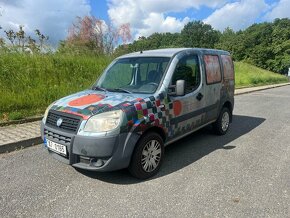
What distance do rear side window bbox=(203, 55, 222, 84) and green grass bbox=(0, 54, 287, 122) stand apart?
462cm

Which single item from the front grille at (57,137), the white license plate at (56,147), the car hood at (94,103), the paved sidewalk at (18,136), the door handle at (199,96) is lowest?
the paved sidewalk at (18,136)

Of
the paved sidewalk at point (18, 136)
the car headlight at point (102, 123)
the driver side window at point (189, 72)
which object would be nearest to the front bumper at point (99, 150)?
the car headlight at point (102, 123)

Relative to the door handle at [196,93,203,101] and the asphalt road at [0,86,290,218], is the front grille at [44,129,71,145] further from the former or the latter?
the door handle at [196,93,203,101]

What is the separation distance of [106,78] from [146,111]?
1.46 m

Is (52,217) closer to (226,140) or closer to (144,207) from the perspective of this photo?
(144,207)

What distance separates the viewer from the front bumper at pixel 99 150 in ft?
10.9

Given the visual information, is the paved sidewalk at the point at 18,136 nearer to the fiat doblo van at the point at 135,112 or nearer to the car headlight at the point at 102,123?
the fiat doblo van at the point at 135,112

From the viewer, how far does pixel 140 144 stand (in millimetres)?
3629

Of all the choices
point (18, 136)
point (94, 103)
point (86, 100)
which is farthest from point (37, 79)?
point (94, 103)

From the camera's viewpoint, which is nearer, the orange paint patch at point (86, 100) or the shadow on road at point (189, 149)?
the orange paint patch at point (86, 100)

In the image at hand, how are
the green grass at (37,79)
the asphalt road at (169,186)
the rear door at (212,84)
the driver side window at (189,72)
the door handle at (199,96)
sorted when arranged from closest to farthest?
the asphalt road at (169,186), the driver side window at (189,72), the door handle at (199,96), the rear door at (212,84), the green grass at (37,79)

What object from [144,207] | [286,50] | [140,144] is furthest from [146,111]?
[286,50]

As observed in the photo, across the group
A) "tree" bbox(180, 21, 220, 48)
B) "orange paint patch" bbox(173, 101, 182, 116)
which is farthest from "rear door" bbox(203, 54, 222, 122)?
"tree" bbox(180, 21, 220, 48)

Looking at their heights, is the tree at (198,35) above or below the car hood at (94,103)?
above
